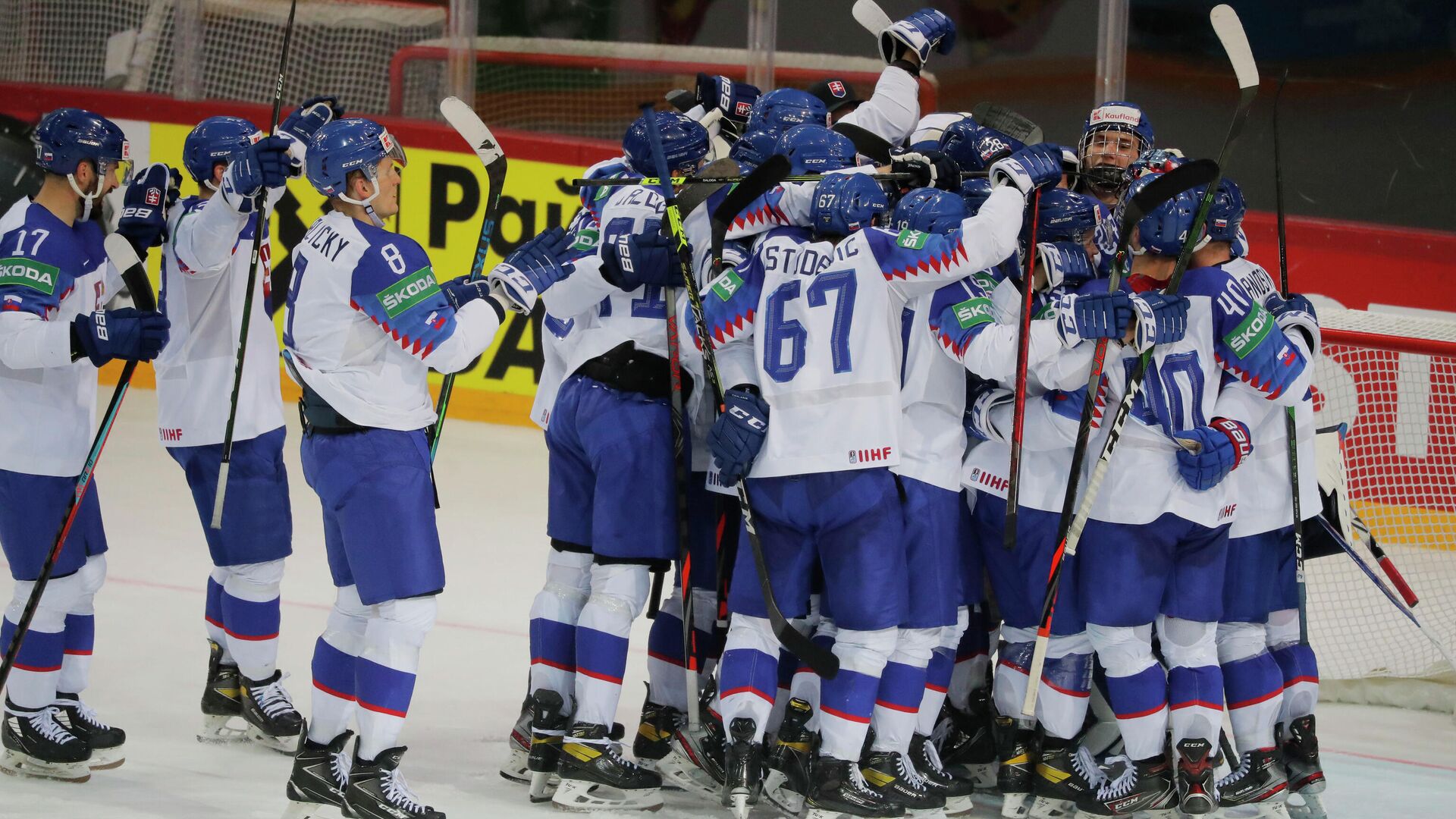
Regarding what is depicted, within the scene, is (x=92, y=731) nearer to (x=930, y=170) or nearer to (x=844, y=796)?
(x=844, y=796)

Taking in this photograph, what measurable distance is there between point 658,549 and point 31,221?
5.38ft

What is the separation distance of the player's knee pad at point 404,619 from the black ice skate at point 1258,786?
1843mm

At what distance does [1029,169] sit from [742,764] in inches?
56.4

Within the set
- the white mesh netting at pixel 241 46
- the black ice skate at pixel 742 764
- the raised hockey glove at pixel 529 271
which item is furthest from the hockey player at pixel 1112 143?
the white mesh netting at pixel 241 46

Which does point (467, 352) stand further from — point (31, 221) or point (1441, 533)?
point (1441, 533)

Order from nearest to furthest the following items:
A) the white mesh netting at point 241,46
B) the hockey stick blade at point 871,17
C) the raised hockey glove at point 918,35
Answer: the raised hockey glove at point 918,35
the hockey stick blade at point 871,17
the white mesh netting at point 241,46

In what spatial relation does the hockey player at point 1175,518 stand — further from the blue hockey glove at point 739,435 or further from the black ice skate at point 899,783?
the blue hockey glove at point 739,435

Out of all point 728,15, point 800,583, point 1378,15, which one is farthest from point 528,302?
point 1378,15

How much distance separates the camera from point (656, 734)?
4359 mm

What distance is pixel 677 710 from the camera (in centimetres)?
438

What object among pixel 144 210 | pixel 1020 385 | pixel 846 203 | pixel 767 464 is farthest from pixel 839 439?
pixel 144 210

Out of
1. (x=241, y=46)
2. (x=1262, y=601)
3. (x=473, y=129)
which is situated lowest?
(x=1262, y=601)

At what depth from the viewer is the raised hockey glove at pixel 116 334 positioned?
13.3ft

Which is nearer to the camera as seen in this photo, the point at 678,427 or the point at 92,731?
the point at 678,427
